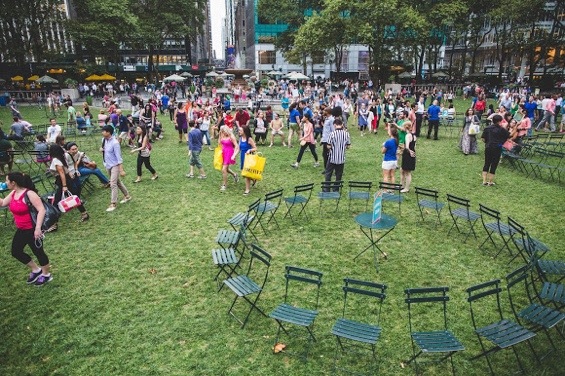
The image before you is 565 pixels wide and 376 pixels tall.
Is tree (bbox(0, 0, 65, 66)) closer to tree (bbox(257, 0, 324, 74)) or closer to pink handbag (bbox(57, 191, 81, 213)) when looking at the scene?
tree (bbox(257, 0, 324, 74))

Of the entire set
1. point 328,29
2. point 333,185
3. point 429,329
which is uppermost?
point 328,29

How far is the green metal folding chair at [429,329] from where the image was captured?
166 inches

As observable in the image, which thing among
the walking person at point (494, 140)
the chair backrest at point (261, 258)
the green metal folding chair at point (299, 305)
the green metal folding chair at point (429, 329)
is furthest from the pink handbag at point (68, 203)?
the walking person at point (494, 140)

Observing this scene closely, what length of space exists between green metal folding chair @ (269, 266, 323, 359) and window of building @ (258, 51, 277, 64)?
77.7 meters

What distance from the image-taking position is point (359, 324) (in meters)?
4.55

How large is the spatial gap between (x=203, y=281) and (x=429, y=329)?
11.8 ft

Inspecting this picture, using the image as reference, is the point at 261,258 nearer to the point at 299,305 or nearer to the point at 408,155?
the point at 299,305

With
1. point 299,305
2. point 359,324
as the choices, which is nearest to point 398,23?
point 299,305

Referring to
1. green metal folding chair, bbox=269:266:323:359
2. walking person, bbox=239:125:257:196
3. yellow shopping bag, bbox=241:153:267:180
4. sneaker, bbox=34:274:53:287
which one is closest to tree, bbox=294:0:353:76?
walking person, bbox=239:125:257:196

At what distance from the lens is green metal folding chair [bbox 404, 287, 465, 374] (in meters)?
4.21

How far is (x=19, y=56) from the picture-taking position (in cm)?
3966

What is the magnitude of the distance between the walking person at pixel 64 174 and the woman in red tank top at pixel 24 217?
2.12 m

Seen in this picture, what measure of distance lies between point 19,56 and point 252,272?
151ft

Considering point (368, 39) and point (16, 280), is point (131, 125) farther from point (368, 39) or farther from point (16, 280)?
point (368, 39)
